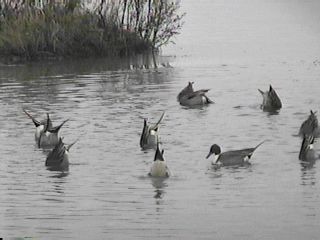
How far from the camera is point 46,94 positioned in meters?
23.1

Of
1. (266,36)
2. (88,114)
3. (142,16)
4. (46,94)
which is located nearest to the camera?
(88,114)

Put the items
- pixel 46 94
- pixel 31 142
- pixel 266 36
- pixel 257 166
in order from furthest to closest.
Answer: pixel 266 36
pixel 46 94
pixel 31 142
pixel 257 166

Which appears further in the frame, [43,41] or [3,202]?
[43,41]

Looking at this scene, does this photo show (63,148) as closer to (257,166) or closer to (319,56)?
(257,166)

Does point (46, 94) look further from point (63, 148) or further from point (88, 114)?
point (63, 148)

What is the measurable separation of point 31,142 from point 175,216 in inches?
236

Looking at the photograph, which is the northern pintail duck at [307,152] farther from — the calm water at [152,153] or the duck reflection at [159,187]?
the duck reflection at [159,187]

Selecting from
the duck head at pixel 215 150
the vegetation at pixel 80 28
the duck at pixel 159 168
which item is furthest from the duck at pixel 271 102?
the vegetation at pixel 80 28

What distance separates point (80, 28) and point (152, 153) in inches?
665

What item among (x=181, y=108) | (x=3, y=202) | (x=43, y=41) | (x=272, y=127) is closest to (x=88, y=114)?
(x=181, y=108)

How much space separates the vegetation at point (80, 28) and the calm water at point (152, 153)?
3.35ft

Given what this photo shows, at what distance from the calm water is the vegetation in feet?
3.35

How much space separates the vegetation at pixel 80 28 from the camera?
30.9 m

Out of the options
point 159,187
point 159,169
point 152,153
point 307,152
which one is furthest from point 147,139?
point 159,187
